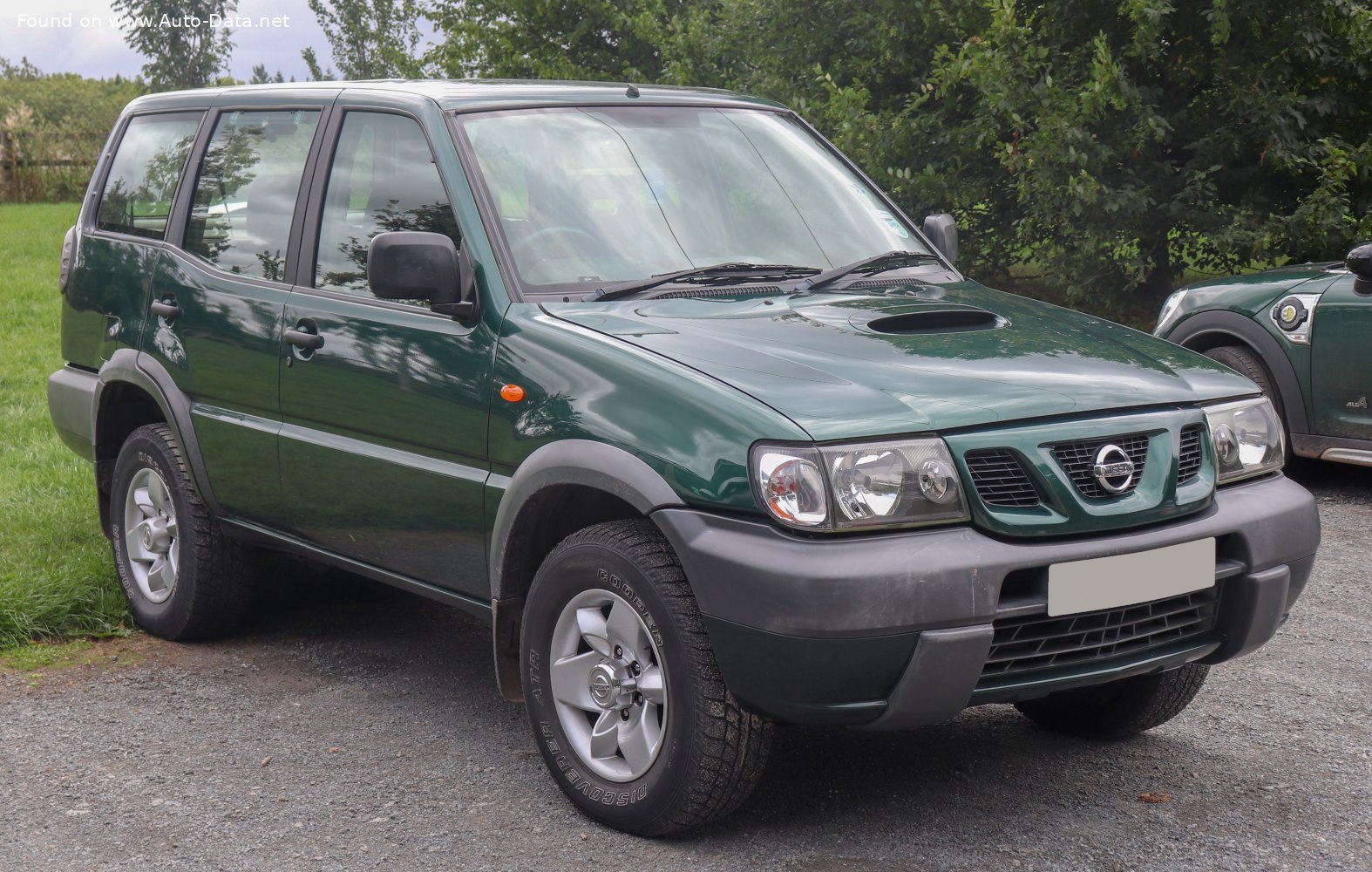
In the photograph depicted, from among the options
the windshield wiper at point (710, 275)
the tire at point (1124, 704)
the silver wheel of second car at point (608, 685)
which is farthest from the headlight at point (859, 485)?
the tire at point (1124, 704)

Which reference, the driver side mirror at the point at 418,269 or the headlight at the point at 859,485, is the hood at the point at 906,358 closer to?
the headlight at the point at 859,485

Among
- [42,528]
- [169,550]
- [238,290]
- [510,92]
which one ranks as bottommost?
[42,528]

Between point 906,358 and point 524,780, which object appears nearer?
point 906,358

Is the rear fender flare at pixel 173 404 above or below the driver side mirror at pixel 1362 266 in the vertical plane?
below

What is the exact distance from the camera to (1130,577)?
3.37 metres

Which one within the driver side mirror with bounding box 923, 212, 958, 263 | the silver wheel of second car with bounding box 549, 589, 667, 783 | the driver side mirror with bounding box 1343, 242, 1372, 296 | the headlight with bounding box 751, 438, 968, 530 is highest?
the driver side mirror with bounding box 923, 212, 958, 263

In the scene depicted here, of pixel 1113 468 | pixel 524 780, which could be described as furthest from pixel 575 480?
pixel 1113 468

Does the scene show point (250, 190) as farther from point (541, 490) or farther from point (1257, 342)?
point (1257, 342)

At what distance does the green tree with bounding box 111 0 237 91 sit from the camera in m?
59.7

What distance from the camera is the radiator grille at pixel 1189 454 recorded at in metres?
3.56

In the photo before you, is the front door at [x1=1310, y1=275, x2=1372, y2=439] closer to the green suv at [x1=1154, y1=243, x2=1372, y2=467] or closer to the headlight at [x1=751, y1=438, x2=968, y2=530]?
the green suv at [x1=1154, y1=243, x2=1372, y2=467]

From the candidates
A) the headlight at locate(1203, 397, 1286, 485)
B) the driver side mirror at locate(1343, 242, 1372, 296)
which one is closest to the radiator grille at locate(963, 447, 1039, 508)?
the headlight at locate(1203, 397, 1286, 485)

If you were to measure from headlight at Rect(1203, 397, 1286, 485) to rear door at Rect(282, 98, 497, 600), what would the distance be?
1.86m

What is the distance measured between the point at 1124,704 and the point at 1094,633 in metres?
0.92
